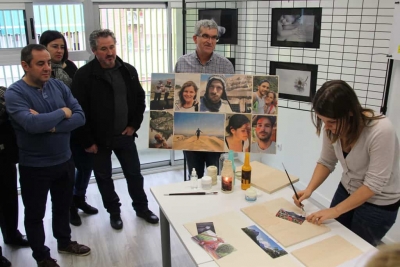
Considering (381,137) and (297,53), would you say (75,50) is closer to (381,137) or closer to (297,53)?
(297,53)

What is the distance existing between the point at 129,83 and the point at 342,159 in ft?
5.48

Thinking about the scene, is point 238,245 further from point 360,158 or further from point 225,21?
point 225,21

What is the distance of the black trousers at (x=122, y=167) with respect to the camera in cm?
279

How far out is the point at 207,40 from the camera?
2584mm

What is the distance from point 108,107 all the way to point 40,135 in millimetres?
607

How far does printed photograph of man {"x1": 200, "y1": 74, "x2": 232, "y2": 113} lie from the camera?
2.51 metres

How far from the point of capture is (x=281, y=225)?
1660 millimetres

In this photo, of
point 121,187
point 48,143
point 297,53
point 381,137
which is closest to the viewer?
point 381,137

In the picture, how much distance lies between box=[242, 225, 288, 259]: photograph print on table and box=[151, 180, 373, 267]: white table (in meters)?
0.04

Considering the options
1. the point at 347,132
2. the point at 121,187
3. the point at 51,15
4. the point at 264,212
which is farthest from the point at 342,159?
the point at 51,15

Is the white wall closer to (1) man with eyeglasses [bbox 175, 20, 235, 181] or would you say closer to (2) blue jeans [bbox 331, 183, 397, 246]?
(2) blue jeans [bbox 331, 183, 397, 246]

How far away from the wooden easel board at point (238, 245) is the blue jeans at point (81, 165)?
5.06ft

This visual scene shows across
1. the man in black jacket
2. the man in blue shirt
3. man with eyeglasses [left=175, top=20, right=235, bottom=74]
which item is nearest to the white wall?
man with eyeglasses [left=175, top=20, right=235, bottom=74]

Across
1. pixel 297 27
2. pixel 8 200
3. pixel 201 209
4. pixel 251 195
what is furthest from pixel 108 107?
pixel 297 27
